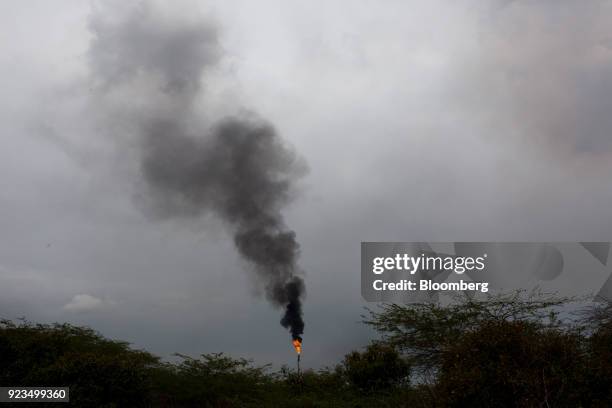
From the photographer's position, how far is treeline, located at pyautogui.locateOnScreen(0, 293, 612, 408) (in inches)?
473

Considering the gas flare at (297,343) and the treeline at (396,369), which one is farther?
the gas flare at (297,343)

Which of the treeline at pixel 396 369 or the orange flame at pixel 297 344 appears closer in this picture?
the treeline at pixel 396 369

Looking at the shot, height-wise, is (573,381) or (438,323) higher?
(438,323)

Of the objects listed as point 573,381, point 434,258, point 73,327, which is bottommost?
point 573,381

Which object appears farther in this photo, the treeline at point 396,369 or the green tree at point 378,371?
the green tree at point 378,371

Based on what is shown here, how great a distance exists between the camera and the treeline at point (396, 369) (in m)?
12.0

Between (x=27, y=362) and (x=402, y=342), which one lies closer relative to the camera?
(x=27, y=362)

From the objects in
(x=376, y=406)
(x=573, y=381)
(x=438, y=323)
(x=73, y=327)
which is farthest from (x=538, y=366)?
(x=73, y=327)

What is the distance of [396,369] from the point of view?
1027 inches

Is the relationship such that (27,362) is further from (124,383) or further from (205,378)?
(205,378)

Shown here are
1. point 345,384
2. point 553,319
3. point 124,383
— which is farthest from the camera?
point 345,384

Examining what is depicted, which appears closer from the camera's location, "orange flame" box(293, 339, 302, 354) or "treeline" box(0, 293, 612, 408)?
"treeline" box(0, 293, 612, 408)

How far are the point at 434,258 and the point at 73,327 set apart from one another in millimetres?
17906

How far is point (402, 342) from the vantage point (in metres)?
27.8
